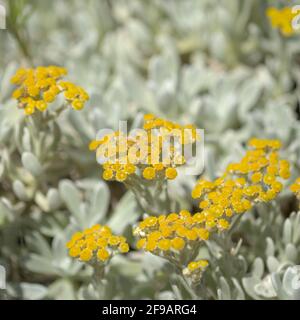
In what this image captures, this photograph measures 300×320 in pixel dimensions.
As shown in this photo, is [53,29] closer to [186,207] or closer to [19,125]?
[19,125]

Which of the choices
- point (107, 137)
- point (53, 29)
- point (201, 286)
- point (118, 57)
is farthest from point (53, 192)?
point (53, 29)

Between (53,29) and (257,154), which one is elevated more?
(53,29)

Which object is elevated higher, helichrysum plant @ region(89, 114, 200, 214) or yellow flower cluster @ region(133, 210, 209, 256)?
helichrysum plant @ region(89, 114, 200, 214)
